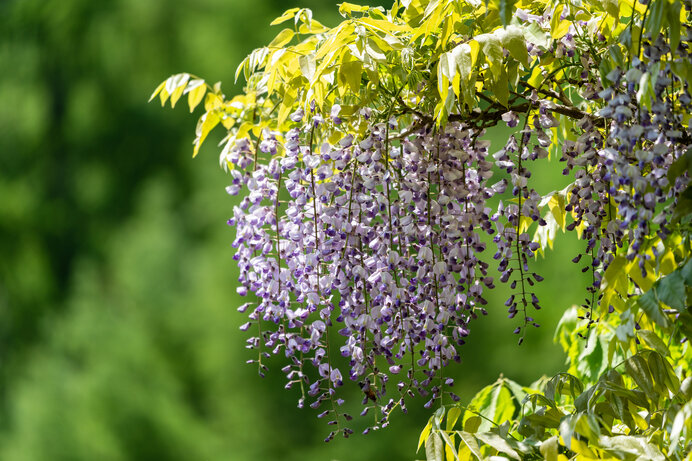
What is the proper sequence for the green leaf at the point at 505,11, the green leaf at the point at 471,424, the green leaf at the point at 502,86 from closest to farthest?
1. the green leaf at the point at 505,11
2. the green leaf at the point at 502,86
3. the green leaf at the point at 471,424

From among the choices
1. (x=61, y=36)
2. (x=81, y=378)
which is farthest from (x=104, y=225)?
(x=61, y=36)

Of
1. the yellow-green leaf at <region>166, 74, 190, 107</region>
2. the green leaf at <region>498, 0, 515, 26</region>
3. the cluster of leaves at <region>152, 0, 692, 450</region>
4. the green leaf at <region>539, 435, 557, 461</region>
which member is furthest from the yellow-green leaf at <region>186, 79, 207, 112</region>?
the green leaf at <region>539, 435, 557, 461</region>

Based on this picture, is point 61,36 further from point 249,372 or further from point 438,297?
point 438,297

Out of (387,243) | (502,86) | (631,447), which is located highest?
(502,86)

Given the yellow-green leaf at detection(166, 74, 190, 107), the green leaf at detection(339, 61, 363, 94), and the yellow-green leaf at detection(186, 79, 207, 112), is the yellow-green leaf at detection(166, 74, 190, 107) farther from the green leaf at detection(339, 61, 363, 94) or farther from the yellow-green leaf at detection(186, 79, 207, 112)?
the green leaf at detection(339, 61, 363, 94)

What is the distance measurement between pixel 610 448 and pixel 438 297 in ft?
0.97

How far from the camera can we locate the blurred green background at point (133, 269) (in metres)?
2.84

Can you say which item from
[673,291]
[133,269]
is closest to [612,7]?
[673,291]

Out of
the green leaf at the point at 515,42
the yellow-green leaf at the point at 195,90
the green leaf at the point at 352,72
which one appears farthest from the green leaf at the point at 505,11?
the yellow-green leaf at the point at 195,90

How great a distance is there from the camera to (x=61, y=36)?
3.38m

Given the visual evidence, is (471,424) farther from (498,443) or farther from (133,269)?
(133,269)

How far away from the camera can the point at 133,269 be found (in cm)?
311

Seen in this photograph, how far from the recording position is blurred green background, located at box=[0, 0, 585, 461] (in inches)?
112

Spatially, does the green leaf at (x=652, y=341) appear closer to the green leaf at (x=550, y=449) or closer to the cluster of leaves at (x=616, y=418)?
the cluster of leaves at (x=616, y=418)
